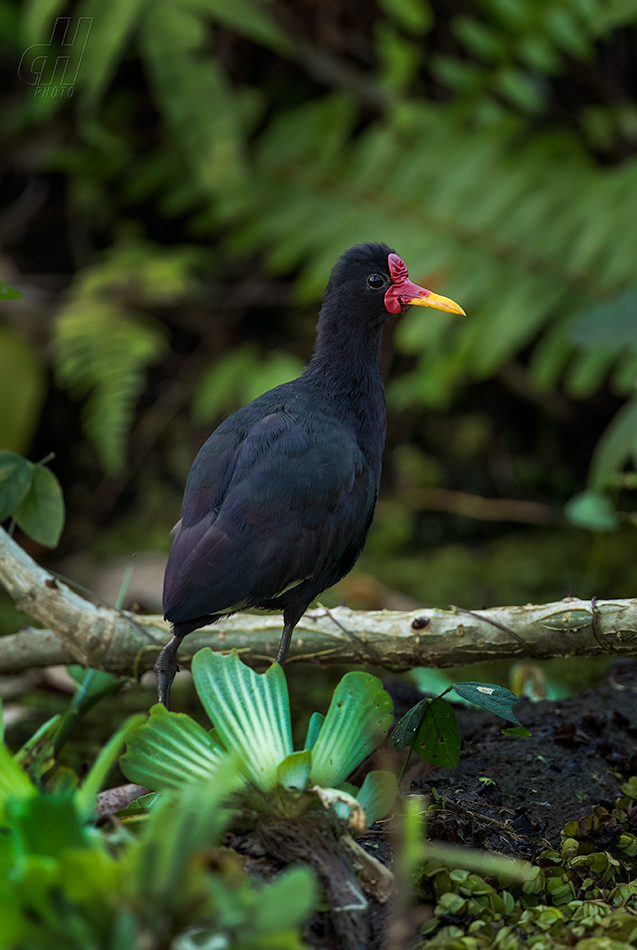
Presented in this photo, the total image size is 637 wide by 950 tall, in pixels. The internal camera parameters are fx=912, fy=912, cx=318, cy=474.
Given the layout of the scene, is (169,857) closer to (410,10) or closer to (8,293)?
(8,293)

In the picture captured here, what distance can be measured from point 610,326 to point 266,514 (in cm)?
184

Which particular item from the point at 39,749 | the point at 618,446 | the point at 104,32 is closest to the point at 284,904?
the point at 39,749

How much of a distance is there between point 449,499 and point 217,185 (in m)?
1.98

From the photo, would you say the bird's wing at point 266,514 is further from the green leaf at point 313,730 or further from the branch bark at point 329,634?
the green leaf at point 313,730

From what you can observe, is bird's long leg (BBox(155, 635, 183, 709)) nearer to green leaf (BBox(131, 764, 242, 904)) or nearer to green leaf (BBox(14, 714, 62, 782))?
green leaf (BBox(14, 714, 62, 782))

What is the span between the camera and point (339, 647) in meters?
2.30

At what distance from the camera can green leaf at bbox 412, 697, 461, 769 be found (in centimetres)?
172

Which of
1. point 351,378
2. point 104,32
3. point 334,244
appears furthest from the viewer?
point 334,244

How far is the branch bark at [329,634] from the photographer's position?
6.70 feet

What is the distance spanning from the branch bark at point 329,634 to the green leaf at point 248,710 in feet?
2.00

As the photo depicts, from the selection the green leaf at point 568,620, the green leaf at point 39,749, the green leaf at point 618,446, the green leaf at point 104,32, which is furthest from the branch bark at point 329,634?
the green leaf at point 104,32

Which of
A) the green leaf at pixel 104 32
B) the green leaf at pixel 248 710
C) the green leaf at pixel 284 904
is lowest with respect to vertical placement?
the green leaf at pixel 248 710

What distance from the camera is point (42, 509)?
233 cm

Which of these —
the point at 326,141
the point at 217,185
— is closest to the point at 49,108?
the point at 217,185
